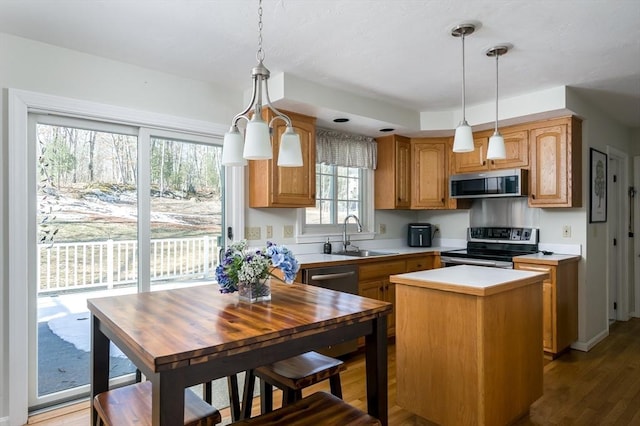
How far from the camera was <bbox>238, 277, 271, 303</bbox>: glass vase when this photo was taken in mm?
1722

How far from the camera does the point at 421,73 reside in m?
3.03

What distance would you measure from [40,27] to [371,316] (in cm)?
248

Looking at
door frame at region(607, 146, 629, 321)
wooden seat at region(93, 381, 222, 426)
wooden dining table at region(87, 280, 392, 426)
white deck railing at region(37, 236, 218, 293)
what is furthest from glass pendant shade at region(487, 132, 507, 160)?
door frame at region(607, 146, 629, 321)

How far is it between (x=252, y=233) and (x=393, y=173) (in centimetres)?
179

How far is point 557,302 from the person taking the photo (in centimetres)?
338

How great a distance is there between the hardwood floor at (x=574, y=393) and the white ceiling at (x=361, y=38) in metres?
2.35

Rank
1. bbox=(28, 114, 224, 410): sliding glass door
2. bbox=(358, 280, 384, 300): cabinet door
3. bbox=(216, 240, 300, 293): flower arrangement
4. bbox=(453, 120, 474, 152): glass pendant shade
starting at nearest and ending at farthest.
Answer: bbox=(216, 240, 300, 293): flower arrangement → bbox=(453, 120, 474, 152): glass pendant shade → bbox=(28, 114, 224, 410): sliding glass door → bbox=(358, 280, 384, 300): cabinet door

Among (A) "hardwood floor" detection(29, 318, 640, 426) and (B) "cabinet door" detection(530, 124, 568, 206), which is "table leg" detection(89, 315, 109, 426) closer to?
(A) "hardwood floor" detection(29, 318, 640, 426)

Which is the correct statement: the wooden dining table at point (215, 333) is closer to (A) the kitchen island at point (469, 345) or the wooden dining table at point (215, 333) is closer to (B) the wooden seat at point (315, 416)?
(B) the wooden seat at point (315, 416)

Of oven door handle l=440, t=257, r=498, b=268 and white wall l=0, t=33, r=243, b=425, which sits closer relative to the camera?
white wall l=0, t=33, r=243, b=425

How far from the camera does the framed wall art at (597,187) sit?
3.79m

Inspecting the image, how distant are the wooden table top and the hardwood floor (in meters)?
1.14

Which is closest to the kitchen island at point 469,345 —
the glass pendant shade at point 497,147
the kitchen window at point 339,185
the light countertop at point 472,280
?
the light countertop at point 472,280

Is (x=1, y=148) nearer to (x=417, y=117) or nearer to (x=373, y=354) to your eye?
(x=373, y=354)
